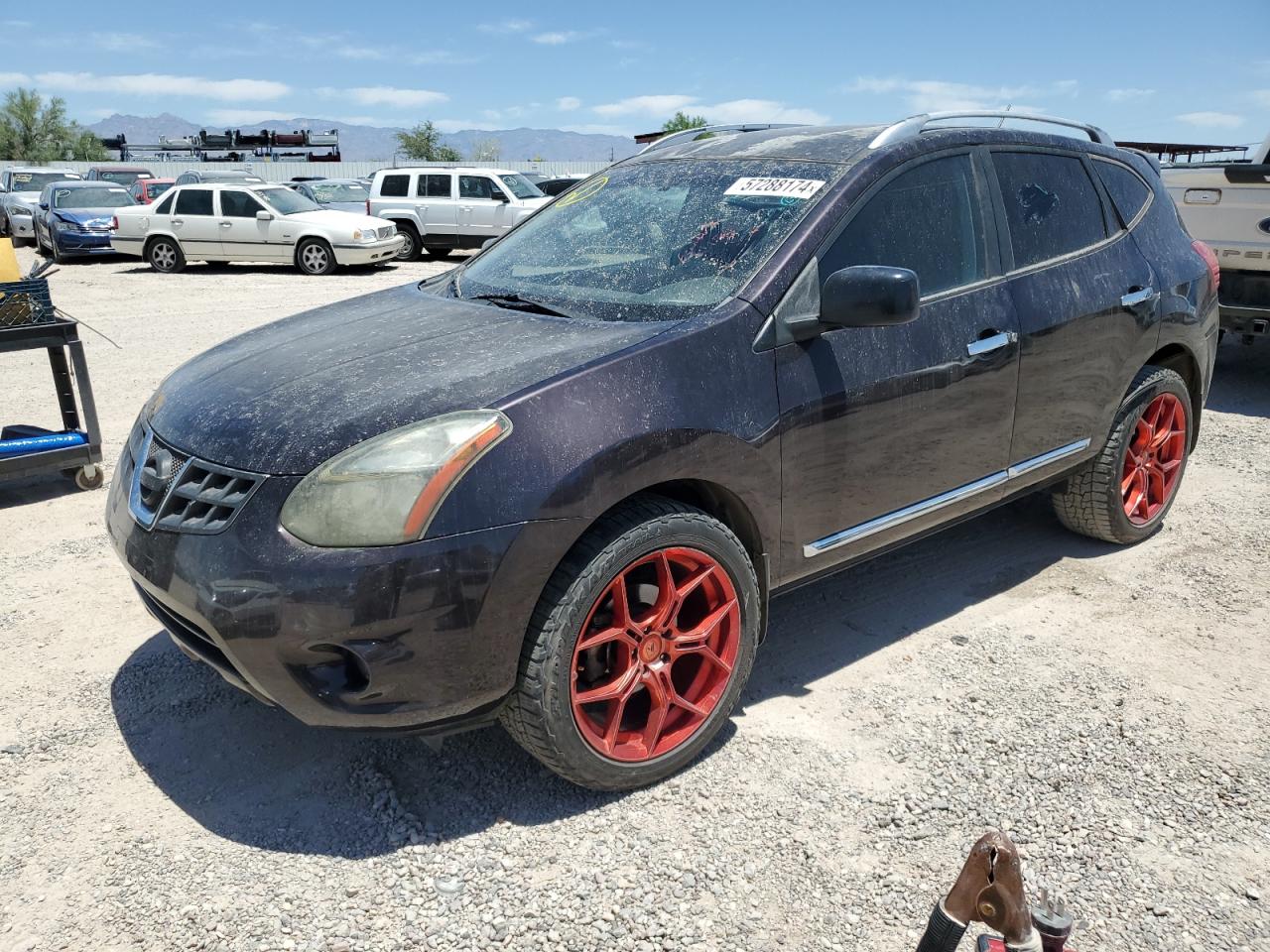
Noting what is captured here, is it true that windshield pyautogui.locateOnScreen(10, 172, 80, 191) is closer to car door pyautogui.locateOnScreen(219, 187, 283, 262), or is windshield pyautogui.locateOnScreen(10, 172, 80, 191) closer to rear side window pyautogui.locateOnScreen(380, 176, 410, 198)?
car door pyautogui.locateOnScreen(219, 187, 283, 262)

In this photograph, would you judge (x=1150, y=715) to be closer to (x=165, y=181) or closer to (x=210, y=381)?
(x=210, y=381)

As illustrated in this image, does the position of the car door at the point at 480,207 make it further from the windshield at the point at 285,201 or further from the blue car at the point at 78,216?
the blue car at the point at 78,216

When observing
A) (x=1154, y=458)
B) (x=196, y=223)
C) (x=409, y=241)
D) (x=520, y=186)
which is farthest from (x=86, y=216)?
(x=1154, y=458)

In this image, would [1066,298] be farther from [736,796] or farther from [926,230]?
[736,796]

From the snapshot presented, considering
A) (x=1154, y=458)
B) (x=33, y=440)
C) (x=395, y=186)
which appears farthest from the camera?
(x=395, y=186)

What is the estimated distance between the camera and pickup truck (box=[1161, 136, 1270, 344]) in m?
7.25

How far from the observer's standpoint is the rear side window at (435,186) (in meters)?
19.4

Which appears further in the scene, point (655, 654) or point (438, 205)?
point (438, 205)

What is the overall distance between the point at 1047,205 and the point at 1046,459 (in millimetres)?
1017

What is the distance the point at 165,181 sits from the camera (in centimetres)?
2562

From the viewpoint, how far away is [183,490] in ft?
8.69

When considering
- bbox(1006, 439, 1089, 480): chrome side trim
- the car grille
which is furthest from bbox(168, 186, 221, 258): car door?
bbox(1006, 439, 1089, 480): chrome side trim

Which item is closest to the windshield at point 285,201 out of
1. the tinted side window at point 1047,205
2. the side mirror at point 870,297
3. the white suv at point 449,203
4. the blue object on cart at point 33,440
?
the white suv at point 449,203

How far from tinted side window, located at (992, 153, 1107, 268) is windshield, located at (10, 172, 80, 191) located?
2944 cm
